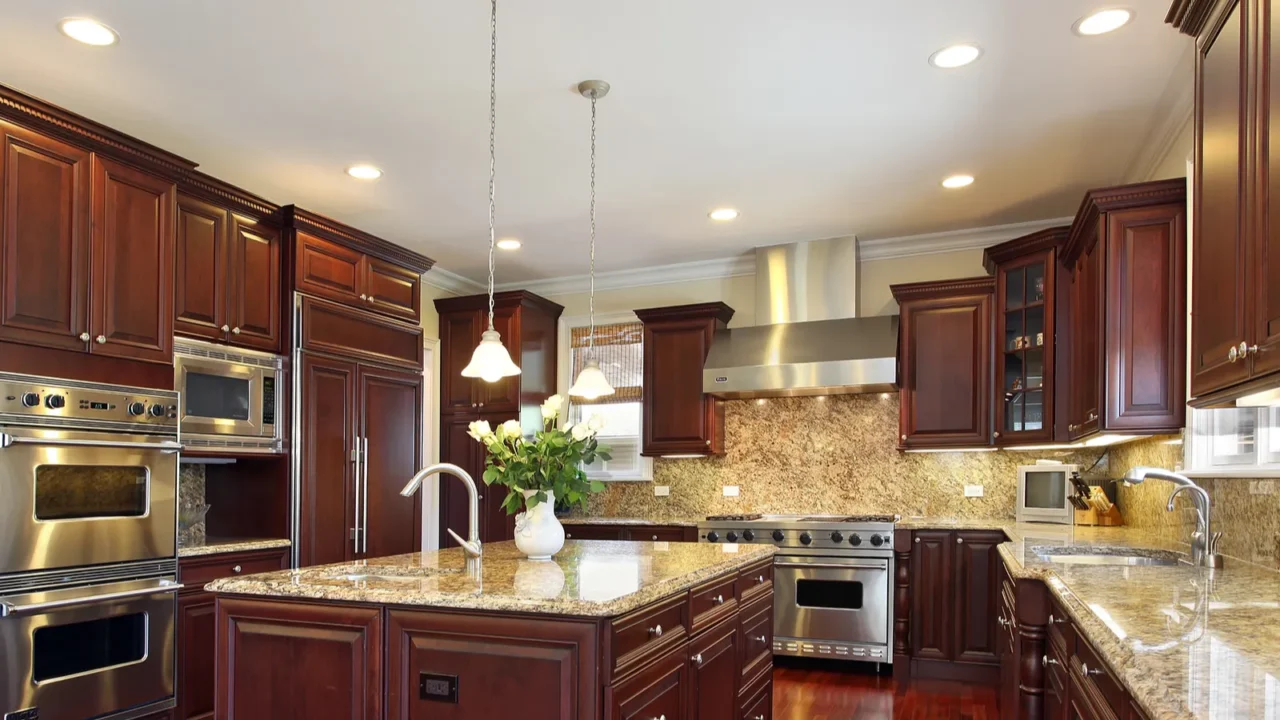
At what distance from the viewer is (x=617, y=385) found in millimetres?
6508

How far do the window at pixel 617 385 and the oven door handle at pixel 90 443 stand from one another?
308 centimetres

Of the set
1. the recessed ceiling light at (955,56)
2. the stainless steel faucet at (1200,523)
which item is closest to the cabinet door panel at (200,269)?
the recessed ceiling light at (955,56)

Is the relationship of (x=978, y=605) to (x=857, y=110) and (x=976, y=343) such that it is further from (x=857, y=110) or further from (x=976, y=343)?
(x=857, y=110)

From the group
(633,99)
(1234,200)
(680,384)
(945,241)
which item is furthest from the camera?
(680,384)

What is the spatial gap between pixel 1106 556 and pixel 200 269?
13.2 feet

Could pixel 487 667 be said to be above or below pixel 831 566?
above

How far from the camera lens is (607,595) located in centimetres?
204

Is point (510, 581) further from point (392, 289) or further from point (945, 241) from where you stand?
point (945, 241)

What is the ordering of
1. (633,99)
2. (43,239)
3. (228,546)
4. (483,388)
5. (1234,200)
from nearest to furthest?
(1234,200) < (43,239) < (633,99) < (228,546) < (483,388)

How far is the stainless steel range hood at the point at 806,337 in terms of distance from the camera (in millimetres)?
5371

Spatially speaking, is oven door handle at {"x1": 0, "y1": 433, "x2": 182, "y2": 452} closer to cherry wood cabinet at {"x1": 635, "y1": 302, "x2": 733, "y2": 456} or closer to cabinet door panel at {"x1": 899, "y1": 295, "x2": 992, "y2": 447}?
cherry wood cabinet at {"x1": 635, "y1": 302, "x2": 733, "y2": 456}

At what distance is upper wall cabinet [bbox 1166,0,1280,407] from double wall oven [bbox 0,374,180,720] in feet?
12.0

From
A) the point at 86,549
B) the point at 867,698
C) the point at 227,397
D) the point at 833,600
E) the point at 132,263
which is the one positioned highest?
the point at 132,263

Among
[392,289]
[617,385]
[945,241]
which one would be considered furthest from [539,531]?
[945,241]
